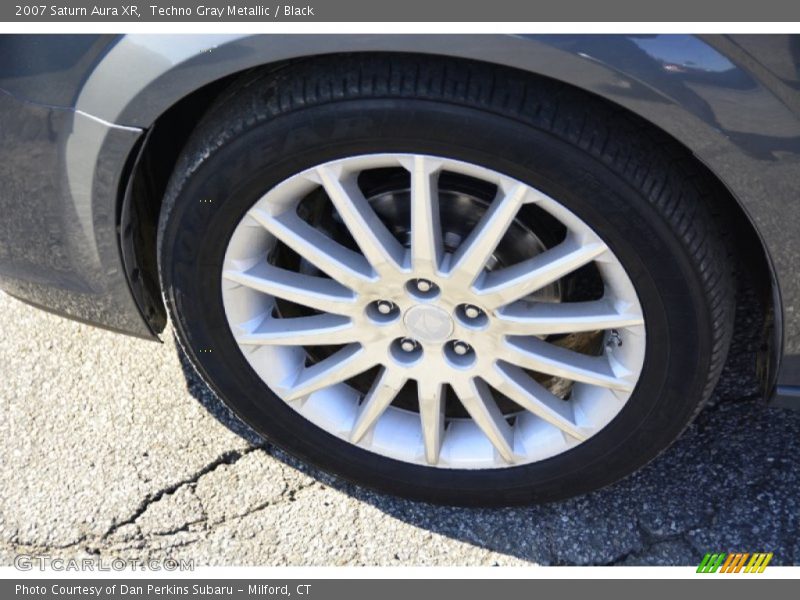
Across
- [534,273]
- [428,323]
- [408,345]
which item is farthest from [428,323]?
[534,273]

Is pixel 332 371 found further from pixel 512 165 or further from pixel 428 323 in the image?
pixel 512 165

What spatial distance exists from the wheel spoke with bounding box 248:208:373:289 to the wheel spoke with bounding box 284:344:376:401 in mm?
190

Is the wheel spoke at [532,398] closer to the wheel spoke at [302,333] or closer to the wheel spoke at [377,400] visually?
the wheel spoke at [377,400]

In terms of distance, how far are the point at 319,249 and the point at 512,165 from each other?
1.42 ft

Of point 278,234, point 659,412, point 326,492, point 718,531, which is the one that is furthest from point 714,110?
point 326,492

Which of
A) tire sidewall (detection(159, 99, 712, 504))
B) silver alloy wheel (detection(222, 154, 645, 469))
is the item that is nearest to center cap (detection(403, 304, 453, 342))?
silver alloy wheel (detection(222, 154, 645, 469))

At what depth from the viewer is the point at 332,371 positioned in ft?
6.69

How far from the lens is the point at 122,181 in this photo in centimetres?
182

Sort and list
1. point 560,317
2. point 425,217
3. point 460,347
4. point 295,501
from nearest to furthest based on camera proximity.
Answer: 1. point 425,217
2. point 560,317
3. point 460,347
4. point 295,501

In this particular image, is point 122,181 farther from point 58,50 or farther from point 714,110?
point 714,110

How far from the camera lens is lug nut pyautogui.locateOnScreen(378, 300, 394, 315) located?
6.27 feet

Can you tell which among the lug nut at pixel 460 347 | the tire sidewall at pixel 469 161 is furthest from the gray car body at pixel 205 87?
the lug nut at pixel 460 347

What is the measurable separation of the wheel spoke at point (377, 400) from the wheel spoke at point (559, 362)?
23cm

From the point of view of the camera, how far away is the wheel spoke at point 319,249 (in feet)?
6.03
